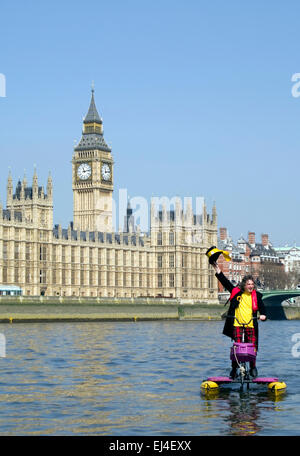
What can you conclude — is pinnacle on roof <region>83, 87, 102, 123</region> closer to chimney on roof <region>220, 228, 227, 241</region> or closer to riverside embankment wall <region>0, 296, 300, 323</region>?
chimney on roof <region>220, 228, 227, 241</region>

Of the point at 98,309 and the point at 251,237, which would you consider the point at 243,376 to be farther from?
the point at 251,237

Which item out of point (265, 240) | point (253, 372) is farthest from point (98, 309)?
point (265, 240)

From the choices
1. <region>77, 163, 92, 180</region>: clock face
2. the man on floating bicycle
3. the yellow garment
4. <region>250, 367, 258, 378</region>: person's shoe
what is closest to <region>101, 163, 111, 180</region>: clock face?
<region>77, 163, 92, 180</region>: clock face

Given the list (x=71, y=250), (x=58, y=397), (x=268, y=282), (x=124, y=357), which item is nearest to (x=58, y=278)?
(x=71, y=250)

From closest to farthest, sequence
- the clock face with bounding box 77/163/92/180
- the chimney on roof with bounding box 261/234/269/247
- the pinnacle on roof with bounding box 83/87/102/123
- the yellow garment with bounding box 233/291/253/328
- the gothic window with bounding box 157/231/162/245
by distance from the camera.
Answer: the yellow garment with bounding box 233/291/253/328, the gothic window with bounding box 157/231/162/245, the clock face with bounding box 77/163/92/180, the pinnacle on roof with bounding box 83/87/102/123, the chimney on roof with bounding box 261/234/269/247

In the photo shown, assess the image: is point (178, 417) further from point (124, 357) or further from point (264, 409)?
point (124, 357)

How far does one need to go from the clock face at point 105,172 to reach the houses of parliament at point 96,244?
17cm

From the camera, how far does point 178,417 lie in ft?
58.7

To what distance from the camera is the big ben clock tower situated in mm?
151375

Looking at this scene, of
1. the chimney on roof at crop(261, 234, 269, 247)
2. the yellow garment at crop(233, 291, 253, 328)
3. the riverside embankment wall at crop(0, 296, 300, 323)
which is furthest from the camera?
the chimney on roof at crop(261, 234, 269, 247)

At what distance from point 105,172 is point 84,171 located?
3567 millimetres
